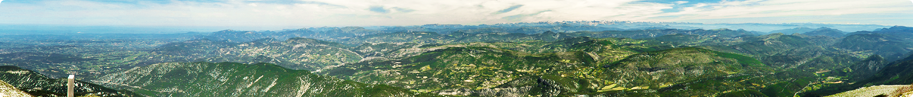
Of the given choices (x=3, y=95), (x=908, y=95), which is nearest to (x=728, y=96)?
(x=908, y=95)

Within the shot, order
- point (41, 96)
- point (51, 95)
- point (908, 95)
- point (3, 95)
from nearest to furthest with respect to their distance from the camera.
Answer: point (908, 95)
point (3, 95)
point (41, 96)
point (51, 95)

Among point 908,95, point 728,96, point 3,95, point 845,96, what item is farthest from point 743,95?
point 3,95

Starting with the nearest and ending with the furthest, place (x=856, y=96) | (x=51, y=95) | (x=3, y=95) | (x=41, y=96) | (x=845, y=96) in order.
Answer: (x=3, y=95) → (x=41, y=96) → (x=51, y=95) → (x=856, y=96) → (x=845, y=96)

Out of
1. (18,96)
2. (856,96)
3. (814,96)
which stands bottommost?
(814,96)

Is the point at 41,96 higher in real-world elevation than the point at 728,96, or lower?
higher

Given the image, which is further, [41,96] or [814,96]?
[814,96]

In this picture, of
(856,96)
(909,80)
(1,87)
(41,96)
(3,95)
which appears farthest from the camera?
(909,80)

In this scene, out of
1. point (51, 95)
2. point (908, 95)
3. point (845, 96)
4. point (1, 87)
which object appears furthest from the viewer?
point (845, 96)

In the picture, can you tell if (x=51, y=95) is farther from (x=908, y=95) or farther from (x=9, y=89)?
(x=908, y=95)

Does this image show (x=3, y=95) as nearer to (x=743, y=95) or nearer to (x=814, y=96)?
(x=743, y=95)
